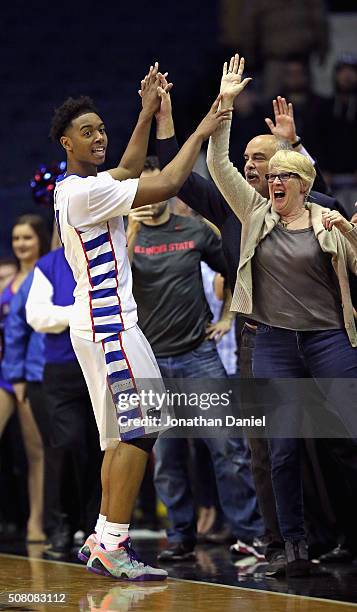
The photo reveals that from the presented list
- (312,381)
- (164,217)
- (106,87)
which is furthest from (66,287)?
(106,87)

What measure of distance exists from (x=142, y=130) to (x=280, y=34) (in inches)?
190

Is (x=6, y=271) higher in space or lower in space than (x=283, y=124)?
lower

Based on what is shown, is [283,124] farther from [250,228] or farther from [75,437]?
[75,437]

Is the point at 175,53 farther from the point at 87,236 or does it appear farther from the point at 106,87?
the point at 87,236

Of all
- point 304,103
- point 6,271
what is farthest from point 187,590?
point 304,103

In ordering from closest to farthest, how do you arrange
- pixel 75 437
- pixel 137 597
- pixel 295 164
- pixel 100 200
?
pixel 137 597, pixel 100 200, pixel 295 164, pixel 75 437

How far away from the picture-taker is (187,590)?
4418 mm

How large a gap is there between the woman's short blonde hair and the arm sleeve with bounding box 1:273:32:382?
235 cm

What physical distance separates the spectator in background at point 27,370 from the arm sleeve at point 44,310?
541mm

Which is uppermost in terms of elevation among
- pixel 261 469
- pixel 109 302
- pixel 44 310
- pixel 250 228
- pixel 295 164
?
pixel 295 164

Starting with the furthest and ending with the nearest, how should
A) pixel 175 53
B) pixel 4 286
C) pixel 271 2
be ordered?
1. pixel 175 53
2. pixel 271 2
3. pixel 4 286

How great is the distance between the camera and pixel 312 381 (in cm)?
483

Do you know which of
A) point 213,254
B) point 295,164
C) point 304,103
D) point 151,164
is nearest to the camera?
point 295,164

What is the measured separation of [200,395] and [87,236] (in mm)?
1334
